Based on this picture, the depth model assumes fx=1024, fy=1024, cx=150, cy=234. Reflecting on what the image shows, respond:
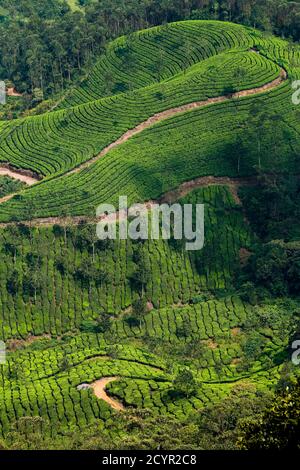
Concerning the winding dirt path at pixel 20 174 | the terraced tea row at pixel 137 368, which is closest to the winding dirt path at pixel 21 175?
the winding dirt path at pixel 20 174

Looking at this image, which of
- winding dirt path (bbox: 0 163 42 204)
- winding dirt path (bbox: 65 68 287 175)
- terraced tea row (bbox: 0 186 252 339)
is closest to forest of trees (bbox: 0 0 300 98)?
winding dirt path (bbox: 65 68 287 175)

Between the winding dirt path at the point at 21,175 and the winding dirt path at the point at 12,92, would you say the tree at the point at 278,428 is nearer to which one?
the winding dirt path at the point at 21,175

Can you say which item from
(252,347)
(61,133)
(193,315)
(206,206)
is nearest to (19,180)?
(61,133)

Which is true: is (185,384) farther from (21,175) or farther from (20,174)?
(20,174)

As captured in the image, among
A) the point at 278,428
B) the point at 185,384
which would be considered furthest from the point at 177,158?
the point at 278,428

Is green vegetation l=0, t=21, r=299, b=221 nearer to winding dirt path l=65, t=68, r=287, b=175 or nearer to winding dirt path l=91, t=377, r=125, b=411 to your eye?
winding dirt path l=65, t=68, r=287, b=175
